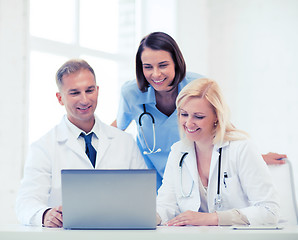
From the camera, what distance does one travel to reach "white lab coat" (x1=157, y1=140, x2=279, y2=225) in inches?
63.5

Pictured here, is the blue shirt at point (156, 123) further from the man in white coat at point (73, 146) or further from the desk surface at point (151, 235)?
the desk surface at point (151, 235)

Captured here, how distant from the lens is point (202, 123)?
179 cm

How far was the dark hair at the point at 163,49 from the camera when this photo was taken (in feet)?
6.77

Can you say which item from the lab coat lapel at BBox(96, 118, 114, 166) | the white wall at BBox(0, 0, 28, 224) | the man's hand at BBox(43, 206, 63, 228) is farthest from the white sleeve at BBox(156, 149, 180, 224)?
the white wall at BBox(0, 0, 28, 224)

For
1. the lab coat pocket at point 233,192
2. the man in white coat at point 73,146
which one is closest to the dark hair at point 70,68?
the man in white coat at point 73,146

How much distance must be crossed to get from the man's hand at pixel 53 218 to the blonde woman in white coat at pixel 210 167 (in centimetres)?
38

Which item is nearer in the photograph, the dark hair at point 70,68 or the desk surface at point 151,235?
the desk surface at point 151,235

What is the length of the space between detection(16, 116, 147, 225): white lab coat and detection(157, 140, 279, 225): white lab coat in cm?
23

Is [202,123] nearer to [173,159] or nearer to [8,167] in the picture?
[173,159]

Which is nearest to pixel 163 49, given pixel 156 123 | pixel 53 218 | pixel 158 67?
pixel 158 67

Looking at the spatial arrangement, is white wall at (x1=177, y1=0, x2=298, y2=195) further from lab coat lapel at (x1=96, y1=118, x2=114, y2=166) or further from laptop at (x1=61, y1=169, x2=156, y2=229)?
laptop at (x1=61, y1=169, x2=156, y2=229)

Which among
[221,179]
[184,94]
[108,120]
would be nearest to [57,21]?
[108,120]

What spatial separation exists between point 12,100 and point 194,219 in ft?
5.04

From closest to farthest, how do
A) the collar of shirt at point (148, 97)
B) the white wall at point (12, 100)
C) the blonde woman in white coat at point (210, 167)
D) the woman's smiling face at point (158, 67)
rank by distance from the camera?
the blonde woman in white coat at point (210, 167), the woman's smiling face at point (158, 67), the collar of shirt at point (148, 97), the white wall at point (12, 100)
